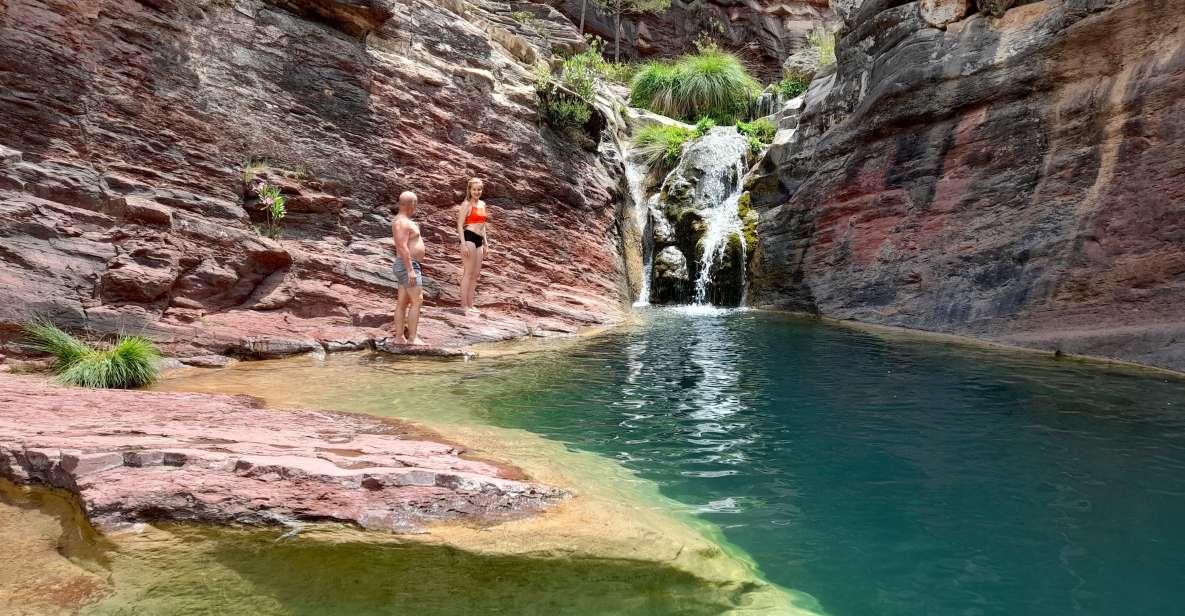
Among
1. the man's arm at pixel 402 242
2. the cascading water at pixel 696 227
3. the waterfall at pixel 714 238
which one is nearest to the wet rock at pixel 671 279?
the cascading water at pixel 696 227

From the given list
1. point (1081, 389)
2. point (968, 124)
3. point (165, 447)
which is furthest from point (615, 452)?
point (968, 124)

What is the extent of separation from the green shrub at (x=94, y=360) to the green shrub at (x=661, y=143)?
1390 centimetres

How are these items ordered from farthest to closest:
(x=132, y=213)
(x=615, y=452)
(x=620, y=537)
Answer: (x=132, y=213), (x=615, y=452), (x=620, y=537)

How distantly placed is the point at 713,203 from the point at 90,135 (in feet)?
41.1

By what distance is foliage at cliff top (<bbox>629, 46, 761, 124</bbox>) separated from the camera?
22156 millimetres

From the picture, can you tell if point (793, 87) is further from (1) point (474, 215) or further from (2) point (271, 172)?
(2) point (271, 172)

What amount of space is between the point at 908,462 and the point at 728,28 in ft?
98.6

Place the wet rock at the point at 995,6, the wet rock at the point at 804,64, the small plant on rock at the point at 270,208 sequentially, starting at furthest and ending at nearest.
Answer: the wet rock at the point at 804,64 < the wet rock at the point at 995,6 < the small plant on rock at the point at 270,208

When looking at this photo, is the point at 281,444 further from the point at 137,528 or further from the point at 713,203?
the point at 713,203

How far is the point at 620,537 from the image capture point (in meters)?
2.66

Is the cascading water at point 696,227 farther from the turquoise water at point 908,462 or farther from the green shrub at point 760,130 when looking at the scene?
the turquoise water at point 908,462

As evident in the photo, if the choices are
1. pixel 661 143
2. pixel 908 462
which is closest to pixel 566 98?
pixel 661 143

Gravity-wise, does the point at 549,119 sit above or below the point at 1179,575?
Answer: above

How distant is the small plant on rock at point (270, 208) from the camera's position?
9461 mm
